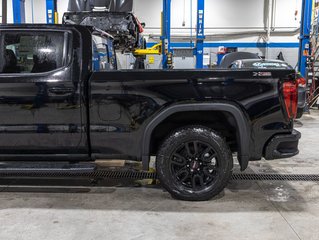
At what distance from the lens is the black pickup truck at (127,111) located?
3.35m

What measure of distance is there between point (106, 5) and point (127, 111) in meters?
5.45

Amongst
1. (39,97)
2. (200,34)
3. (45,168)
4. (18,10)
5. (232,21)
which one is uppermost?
(232,21)

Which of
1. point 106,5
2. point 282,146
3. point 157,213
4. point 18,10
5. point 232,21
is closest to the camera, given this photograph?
point 157,213

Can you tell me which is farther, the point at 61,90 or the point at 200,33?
the point at 200,33

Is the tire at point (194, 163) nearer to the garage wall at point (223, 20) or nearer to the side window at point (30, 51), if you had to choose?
the side window at point (30, 51)

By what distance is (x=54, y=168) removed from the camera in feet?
11.2

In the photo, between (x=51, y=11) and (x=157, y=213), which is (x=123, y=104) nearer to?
(x=157, y=213)

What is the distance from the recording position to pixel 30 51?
3502mm

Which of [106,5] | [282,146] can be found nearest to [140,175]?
[282,146]

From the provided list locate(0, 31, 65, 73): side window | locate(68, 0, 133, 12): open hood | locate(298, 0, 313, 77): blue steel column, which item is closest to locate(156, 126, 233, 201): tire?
locate(0, 31, 65, 73): side window

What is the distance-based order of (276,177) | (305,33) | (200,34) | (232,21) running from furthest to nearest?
(232,21) → (200,34) → (305,33) → (276,177)

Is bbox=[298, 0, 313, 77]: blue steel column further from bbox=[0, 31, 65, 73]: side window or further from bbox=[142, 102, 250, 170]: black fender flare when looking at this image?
bbox=[0, 31, 65, 73]: side window

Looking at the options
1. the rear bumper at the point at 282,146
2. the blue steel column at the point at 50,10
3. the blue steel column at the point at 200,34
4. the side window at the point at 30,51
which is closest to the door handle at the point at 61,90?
the side window at the point at 30,51

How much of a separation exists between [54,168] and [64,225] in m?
0.59
